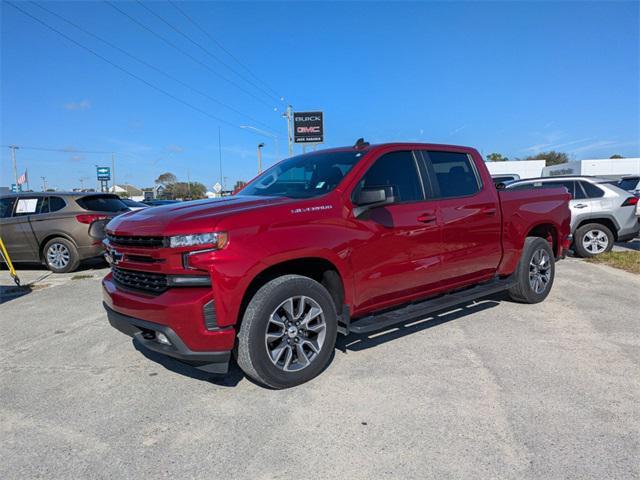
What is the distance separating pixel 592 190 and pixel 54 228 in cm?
1098

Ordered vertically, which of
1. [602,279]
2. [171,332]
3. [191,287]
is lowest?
[602,279]

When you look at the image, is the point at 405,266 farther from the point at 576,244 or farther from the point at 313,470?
the point at 576,244

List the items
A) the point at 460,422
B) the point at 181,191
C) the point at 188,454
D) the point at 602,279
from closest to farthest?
the point at 188,454
the point at 460,422
the point at 602,279
the point at 181,191

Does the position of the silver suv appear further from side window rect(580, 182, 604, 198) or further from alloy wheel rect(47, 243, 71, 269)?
alloy wheel rect(47, 243, 71, 269)

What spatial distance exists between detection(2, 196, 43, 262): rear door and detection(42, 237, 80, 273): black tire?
247 millimetres

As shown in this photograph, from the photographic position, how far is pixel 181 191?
97.4 metres

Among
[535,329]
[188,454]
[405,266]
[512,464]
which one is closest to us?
[512,464]

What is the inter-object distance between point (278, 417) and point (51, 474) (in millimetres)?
1337

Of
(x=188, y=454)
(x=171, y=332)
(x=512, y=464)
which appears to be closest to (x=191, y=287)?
(x=171, y=332)

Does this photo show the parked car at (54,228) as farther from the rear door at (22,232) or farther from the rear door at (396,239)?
the rear door at (396,239)

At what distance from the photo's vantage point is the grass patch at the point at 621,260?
25.3 feet

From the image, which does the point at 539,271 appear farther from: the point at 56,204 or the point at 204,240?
the point at 56,204

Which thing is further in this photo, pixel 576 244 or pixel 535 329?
pixel 576 244

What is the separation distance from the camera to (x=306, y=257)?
333 cm
